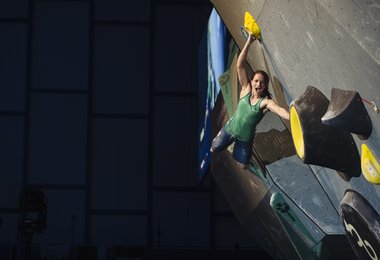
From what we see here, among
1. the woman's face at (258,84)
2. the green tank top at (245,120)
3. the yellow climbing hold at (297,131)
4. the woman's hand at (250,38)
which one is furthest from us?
the green tank top at (245,120)

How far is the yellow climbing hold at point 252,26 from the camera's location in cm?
1178

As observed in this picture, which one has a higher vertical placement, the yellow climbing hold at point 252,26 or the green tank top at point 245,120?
the yellow climbing hold at point 252,26

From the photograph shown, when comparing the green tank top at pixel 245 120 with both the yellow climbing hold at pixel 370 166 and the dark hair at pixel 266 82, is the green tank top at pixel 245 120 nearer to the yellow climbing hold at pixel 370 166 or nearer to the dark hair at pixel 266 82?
the dark hair at pixel 266 82

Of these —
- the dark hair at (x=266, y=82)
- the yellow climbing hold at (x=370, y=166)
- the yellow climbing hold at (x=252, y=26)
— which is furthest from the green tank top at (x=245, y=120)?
the yellow climbing hold at (x=370, y=166)

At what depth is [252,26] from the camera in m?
11.9

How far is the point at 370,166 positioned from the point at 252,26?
3.46 metres

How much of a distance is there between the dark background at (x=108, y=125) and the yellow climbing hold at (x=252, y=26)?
56.4ft

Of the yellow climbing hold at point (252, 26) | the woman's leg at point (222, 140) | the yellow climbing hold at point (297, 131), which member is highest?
the yellow climbing hold at point (252, 26)

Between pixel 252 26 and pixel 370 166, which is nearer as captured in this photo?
pixel 370 166

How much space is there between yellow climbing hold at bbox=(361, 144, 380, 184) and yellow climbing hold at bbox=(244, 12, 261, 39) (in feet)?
10.3

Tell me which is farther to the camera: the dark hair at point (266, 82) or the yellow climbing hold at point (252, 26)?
the dark hair at point (266, 82)

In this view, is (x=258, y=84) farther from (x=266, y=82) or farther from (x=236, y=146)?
(x=236, y=146)

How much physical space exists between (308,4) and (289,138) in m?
4.79

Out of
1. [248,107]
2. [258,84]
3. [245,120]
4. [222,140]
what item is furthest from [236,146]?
[258,84]
